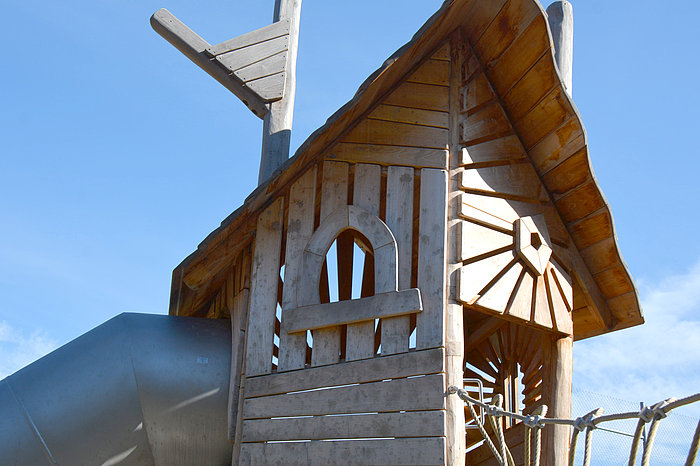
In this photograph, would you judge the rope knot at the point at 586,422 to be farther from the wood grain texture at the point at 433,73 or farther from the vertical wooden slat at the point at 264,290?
the wood grain texture at the point at 433,73

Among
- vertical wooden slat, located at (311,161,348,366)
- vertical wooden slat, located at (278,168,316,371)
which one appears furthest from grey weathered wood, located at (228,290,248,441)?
vertical wooden slat, located at (311,161,348,366)

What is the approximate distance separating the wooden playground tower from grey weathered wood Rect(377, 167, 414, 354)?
0.6 inches

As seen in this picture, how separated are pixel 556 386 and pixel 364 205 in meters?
2.48

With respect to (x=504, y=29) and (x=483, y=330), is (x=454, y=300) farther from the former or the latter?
(x=483, y=330)

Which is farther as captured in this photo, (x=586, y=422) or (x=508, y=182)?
(x=508, y=182)

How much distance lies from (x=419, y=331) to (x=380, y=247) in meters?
0.80

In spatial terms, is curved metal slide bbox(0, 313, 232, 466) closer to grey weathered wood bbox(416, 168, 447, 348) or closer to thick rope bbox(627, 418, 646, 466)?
grey weathered wood bbox(416, 168, 447, 348)

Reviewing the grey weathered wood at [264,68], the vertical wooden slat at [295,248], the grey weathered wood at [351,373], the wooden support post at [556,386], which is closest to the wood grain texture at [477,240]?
the grey weathered wood at [351,373]

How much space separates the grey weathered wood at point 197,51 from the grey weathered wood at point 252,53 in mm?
104

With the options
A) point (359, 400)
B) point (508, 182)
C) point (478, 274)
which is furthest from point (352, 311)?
point (508, 182)

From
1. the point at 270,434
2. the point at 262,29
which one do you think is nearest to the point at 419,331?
the point at 270,434

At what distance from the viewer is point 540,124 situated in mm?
7133

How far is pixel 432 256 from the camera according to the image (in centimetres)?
636

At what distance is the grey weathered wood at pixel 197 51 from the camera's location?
8.95m
